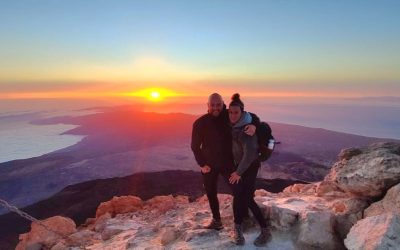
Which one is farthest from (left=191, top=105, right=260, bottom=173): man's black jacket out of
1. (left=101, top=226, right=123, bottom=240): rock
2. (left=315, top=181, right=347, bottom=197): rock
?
(left=101, top=226, right=123, bottom=240): rock

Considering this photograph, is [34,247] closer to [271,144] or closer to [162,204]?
[162,204]

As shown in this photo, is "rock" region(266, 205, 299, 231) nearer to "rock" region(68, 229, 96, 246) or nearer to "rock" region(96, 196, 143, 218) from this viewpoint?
"rock" region(68, 229, 96, 246)

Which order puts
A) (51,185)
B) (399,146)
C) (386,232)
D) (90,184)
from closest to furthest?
(386,232), (399,146), (90,184), (51,185)

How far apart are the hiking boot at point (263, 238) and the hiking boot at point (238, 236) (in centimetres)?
21

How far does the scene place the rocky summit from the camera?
17.8 feet

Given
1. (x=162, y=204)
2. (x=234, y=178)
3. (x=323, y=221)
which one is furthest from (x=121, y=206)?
(x=323, y=221)

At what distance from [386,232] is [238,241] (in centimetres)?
209

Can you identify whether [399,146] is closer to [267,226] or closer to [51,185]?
[267,226]

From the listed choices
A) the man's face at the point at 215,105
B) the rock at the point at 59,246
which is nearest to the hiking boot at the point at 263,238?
the man's face at the point at 215,105

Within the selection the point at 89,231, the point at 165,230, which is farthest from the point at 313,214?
the point at 89,231

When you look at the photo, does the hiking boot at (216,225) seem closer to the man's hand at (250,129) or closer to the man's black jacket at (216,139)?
the man's black jacket at (216,139)

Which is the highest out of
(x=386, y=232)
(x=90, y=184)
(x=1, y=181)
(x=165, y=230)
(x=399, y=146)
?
(x=399, y=146)

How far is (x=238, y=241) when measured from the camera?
6082 millimetres

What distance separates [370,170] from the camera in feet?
20.5
